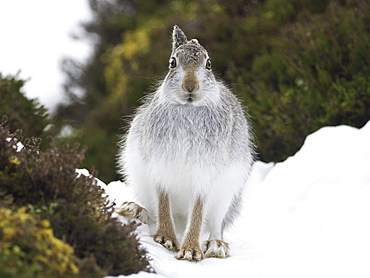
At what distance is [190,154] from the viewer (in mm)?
4219

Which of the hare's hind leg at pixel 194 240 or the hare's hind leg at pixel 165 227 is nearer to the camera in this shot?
the hare's hind leg at pixel 194 240

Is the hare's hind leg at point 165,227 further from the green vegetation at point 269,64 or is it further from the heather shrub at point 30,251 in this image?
the heather shrub at point 30,251

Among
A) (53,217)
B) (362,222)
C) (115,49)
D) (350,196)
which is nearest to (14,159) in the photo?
(53,217)

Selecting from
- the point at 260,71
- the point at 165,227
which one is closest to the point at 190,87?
the point at 165,227

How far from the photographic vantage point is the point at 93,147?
10.4 meters

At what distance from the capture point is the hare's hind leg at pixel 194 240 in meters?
4.09

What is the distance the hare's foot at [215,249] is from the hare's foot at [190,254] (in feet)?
0.76

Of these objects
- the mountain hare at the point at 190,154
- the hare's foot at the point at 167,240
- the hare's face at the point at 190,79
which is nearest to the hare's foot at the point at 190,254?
the mountain hare at the point at 190,154

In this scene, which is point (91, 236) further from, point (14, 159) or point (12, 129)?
point (12, 129)

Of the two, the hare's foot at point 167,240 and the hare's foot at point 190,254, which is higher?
the hare's foot at point 167,240

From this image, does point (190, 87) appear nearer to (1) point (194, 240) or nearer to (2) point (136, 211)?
(1) point (194, 240)

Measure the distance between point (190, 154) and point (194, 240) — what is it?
619mm

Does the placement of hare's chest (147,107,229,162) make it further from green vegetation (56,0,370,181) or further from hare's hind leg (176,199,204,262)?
green vegetation (56,0,370,181)

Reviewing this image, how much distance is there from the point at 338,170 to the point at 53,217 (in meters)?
3.50
